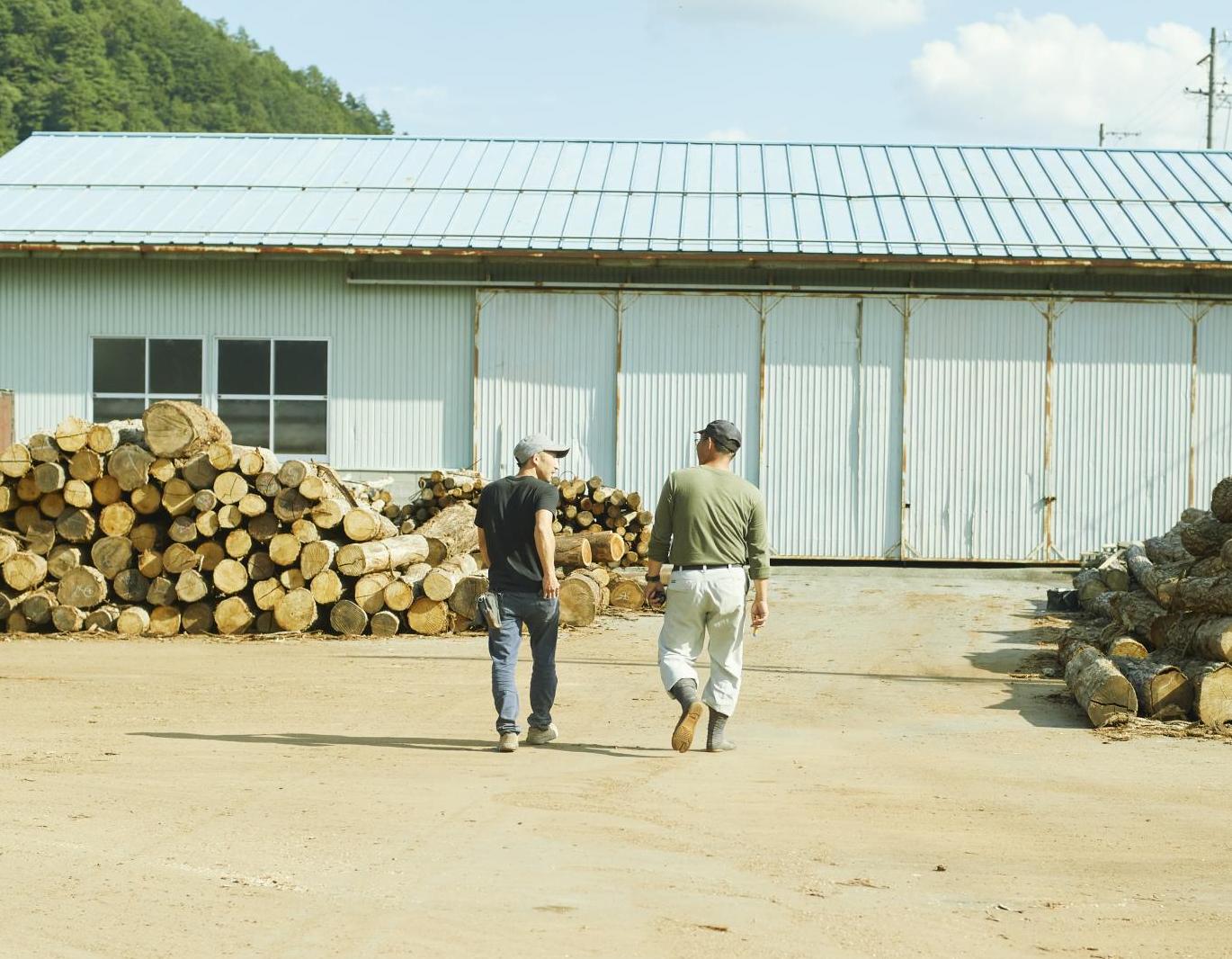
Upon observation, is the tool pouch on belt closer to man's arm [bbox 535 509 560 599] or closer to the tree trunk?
man's arm [bbox 535 509 560 599]

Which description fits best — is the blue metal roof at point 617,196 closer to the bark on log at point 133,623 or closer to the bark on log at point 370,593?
the bark on log at point 370,593

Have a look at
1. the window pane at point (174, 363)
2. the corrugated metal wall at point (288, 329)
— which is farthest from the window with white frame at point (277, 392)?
the window pane at point (174, 363)

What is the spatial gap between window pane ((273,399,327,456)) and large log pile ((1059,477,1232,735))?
38.5 ft

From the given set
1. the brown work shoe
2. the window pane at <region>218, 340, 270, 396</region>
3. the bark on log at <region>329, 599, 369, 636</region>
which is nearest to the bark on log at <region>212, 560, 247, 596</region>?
the bark on log at <region>329, 599, 369, 636</region>

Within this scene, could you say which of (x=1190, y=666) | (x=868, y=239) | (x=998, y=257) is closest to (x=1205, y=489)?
(x=998, y=257)

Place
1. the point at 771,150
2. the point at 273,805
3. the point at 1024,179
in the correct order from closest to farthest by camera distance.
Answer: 1. the point at 273,805
2. the point at 1024,179
3. the point at 771,150

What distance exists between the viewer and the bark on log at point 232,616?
43.9 ft

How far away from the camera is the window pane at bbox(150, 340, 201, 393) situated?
2077 centimetres

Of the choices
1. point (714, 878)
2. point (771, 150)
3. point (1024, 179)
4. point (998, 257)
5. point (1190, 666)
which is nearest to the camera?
point (714, 878)

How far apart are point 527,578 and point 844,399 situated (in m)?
12.4

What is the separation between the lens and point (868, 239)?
2089cm

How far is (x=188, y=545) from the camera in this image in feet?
44.0

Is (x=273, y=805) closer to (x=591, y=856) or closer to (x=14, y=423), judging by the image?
(x=591, y=856)

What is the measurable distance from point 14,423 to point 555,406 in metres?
7.84
